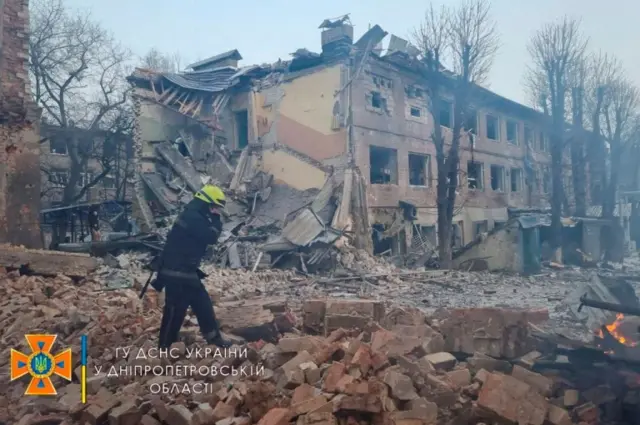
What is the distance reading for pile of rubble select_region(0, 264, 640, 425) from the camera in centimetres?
360

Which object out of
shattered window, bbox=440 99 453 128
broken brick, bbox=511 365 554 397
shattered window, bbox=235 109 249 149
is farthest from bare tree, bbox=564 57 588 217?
broken brick, bbox=511 365 554 397

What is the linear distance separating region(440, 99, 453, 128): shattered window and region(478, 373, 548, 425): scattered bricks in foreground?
20.5 meters

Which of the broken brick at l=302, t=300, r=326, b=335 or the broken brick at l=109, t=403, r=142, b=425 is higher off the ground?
the broken brick at l=302, t=300, r=326, b=335

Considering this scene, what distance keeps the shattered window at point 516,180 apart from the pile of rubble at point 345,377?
24588 mm

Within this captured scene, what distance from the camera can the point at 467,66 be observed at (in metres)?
17.5

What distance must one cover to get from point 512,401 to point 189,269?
3.43m

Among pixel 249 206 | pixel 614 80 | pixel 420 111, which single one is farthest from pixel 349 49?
pixel 614 80

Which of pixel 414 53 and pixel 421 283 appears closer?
pixel 421 283

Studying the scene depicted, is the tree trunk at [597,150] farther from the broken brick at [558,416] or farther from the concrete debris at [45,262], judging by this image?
the broken brick at [558,416]

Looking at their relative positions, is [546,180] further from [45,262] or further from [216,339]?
[216,339]

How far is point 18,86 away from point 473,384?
1298cm

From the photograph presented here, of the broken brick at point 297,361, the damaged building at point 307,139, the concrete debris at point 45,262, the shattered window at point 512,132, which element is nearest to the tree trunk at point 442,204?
the damaged building at point 307,139

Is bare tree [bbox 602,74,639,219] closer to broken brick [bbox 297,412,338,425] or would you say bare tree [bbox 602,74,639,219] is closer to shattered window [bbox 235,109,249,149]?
shattered window [bbox 235,109,249,149]

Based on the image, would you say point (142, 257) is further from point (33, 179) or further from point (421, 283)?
point (421, 283)
